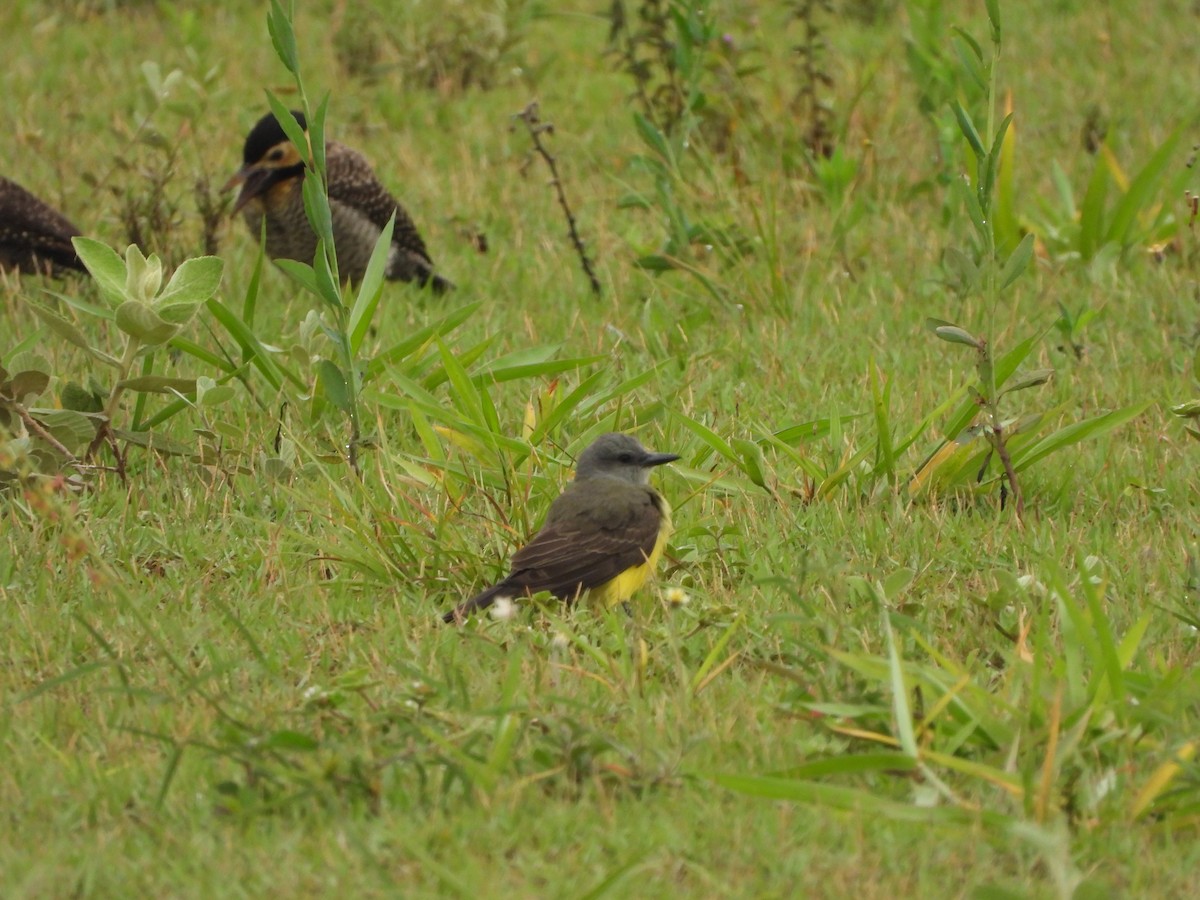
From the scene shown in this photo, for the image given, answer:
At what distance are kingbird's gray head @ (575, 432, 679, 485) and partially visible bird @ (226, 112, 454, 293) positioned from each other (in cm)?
348

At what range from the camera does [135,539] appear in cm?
498

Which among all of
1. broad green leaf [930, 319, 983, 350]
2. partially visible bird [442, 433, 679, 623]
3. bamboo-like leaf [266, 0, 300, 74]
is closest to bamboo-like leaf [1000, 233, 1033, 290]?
broad green leaf [930, 319, 983, 350]

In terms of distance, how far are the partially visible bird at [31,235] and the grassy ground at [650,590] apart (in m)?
0.26

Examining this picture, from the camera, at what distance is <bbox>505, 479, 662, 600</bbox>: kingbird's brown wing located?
14.7 feet

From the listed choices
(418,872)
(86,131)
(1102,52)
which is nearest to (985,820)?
(418,872)

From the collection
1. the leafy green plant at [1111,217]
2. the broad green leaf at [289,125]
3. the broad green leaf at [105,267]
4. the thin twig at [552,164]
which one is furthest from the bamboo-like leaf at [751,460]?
the leafy green plant at [1111,217]

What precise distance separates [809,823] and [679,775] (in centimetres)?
33

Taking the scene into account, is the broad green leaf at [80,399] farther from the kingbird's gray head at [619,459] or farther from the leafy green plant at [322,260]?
the kingbird's gray head at [619,459]

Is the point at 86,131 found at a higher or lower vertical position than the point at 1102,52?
lower

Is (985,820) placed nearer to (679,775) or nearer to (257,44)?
(679,775)

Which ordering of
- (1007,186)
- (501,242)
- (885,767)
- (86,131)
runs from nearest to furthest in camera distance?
(885,767)
(1007,186)
(501,242)
(86,131)

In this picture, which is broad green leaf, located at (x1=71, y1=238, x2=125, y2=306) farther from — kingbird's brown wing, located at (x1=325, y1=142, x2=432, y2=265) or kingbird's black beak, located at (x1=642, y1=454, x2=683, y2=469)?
kingbird's brown wing, located at (x1=325, y1=142, x2=432, y2=265)

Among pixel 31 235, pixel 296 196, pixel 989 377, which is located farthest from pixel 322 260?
pixel 296 196

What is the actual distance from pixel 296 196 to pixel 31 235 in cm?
145
